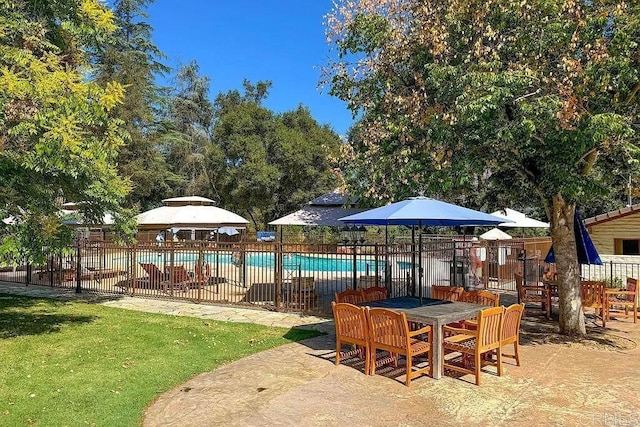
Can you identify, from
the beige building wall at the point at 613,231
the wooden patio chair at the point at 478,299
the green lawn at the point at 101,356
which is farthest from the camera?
the beige building wall at the point at 613,231

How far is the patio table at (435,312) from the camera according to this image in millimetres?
6633

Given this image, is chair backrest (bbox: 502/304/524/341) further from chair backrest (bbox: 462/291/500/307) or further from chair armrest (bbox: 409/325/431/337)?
chair backrest (bbox: 462/291/500/307)

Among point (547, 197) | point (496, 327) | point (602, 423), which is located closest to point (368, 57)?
point (547, 197)

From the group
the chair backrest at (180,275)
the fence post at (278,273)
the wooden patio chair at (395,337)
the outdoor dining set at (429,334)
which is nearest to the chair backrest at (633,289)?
the outdoor dining set at (429,334)

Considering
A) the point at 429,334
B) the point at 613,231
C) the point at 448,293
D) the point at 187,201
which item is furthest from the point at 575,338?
the point at 187,201

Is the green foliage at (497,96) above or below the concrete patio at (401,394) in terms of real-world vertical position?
above

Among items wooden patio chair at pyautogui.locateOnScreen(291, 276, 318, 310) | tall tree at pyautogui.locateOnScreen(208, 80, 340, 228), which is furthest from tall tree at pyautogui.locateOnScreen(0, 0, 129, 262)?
tall tree at pyautogui.locateOnScreen(208, 80, 340, 228)

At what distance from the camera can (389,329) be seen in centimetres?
657

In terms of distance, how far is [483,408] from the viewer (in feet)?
18.3

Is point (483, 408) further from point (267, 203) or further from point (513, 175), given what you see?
point (267, 203)

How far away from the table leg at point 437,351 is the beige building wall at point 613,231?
14115mm

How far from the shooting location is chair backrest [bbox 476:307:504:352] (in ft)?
20.8

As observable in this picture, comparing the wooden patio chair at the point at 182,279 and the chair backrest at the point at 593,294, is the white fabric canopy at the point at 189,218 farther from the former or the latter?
the chair backrest at the point at 593,294

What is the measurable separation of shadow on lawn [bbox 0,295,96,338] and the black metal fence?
1.58m
